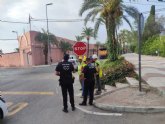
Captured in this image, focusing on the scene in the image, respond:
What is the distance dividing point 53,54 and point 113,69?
55350 millimetres

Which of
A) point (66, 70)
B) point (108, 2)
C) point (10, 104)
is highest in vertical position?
point (108, 2)

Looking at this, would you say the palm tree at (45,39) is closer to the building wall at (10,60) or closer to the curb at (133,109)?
the building wall at (10,60)

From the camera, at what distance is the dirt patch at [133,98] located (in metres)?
11.5

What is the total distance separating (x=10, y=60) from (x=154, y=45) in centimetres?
2940

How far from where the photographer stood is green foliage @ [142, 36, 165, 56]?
57.0 meters

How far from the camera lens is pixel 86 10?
31641mm

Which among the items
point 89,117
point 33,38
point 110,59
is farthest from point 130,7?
point 33,38

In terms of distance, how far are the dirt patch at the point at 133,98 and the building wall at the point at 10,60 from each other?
58.3m

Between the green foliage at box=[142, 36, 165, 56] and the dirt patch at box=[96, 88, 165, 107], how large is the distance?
42.2 metres

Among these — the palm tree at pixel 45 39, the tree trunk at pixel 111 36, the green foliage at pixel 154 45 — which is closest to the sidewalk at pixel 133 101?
the tree trunk at pixel 111 36

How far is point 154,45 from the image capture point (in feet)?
215

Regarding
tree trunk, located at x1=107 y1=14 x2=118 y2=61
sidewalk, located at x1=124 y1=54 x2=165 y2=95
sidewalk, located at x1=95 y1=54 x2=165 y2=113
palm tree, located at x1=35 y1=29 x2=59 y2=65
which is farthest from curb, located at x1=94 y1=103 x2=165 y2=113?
palm tree, located at x1=35 y1=29 x2=59 y2=65

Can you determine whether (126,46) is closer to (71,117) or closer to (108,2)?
(108,2)

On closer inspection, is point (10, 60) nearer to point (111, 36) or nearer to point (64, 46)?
point (64, 46)
